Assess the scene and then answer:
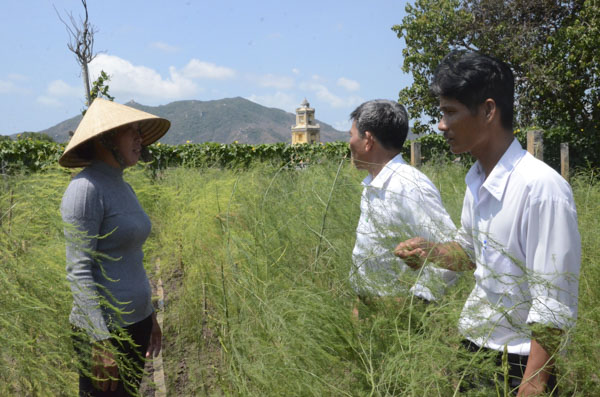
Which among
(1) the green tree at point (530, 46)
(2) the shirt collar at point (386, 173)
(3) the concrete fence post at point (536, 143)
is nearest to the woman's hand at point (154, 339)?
(2) the shirt collar at point (386, 173)

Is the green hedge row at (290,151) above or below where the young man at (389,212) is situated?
above

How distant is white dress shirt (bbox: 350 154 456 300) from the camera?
4.25ft

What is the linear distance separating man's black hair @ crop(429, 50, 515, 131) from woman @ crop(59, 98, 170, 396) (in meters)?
1.24

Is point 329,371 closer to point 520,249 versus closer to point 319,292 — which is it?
point 319,292

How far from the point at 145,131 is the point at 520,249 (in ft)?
5.99

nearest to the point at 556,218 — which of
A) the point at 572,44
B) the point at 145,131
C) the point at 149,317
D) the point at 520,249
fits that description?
the point at 520,249

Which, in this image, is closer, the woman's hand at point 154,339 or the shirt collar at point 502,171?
the shirt collar at point 502,171

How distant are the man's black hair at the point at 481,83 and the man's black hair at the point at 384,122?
597 millimetres

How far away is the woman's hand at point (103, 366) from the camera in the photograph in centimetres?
158

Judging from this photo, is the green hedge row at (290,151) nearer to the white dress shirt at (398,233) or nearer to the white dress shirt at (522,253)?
the white dress shirt at (398,233)

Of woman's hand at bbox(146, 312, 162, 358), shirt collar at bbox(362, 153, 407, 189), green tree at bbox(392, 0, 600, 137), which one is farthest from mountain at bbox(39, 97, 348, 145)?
shirt collar at bbox(362, 153, 407, 189)

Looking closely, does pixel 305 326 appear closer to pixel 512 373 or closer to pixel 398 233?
pixel 398 233

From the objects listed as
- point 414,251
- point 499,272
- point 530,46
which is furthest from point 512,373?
point 530,46

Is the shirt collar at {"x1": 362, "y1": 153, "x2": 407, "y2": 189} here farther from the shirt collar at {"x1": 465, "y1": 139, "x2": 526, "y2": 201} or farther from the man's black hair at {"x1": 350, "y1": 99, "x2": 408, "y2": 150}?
the shirt collar at {"x1": 465, "y1": 139, "x2": 526, "y2": 201}
